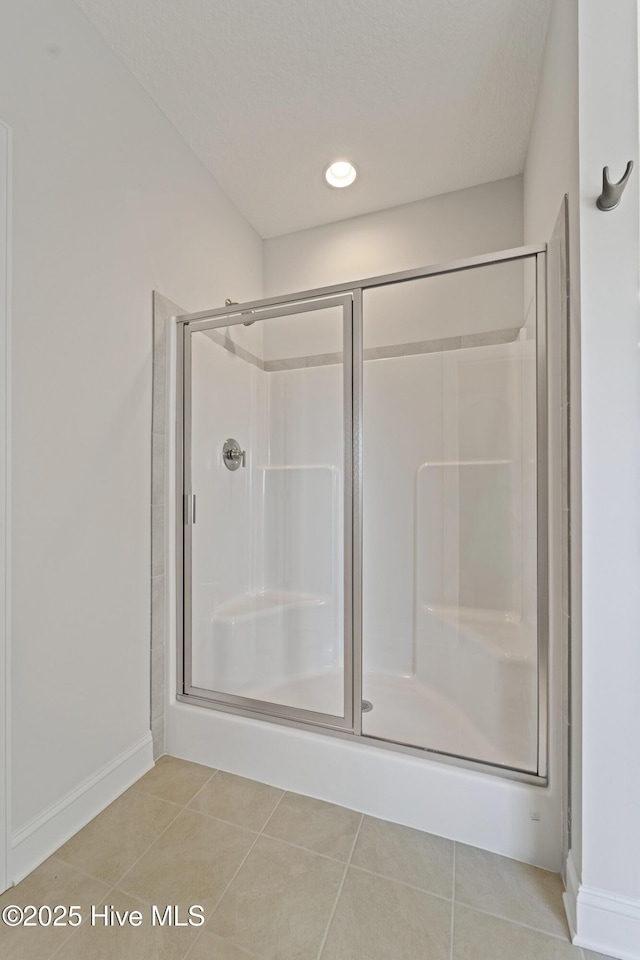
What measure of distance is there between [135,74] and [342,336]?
1.18m

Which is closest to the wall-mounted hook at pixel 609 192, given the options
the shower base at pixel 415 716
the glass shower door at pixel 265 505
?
the glass shower door at pixel 265 505

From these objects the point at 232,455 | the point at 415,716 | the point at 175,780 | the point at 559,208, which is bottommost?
the point at 175,780

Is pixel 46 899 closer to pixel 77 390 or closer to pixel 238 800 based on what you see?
pixel 238 800

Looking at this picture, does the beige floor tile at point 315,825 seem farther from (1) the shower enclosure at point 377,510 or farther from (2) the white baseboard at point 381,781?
(1) the shower enclosure at point 377,510

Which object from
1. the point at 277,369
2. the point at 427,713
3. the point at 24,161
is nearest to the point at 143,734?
the point at 427,713

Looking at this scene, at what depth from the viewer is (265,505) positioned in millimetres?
1865

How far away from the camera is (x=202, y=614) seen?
68.9 inches

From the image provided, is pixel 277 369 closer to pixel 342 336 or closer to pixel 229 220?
pixel 342 336

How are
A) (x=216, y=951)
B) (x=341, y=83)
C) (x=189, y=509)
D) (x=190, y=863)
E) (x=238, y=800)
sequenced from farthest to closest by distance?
(x=189, y=509) → (x=341, y=83) → (x=238, y=800) → (x=190, y=863) → (x=216, y=951)

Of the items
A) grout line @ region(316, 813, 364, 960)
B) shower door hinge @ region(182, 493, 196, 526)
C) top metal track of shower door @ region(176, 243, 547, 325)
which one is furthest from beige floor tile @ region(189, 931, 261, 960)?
top metal track of shower door @ region(176, 243, 547, 325)

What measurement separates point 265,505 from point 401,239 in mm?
1547

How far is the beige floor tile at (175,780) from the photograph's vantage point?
1.43 meters

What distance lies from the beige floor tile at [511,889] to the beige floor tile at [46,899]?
91cm

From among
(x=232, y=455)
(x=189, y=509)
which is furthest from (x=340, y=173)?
(x=189, y=509)
